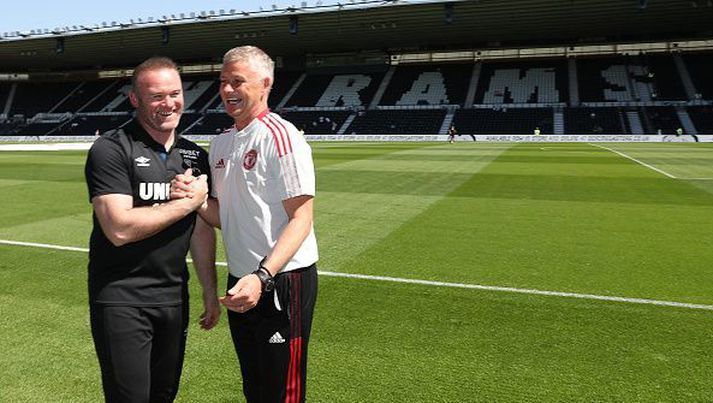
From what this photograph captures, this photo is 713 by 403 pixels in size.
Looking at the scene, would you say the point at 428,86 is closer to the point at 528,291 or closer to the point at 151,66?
the point at 528,291

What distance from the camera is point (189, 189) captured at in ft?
7.75

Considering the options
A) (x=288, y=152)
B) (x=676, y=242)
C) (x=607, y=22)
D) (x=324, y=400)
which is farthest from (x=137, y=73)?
(x=607, y=22)

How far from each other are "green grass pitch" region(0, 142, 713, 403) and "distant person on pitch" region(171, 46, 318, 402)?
1.14 m

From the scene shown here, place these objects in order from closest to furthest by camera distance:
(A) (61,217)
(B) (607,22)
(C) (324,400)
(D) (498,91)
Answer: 1. (C) (324,400)
2. (A) (61,217)
3. (B) (607,22)
4. (D) (498,91)

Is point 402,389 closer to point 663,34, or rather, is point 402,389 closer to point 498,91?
point 498,91

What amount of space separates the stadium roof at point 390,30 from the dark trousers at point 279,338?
40.5 metres

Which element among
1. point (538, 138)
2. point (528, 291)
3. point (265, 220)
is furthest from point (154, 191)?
point (538, 138)

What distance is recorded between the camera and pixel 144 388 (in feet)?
7.74

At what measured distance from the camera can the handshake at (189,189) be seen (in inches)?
92.4

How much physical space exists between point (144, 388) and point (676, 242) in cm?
801

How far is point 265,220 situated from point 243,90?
1.94ft

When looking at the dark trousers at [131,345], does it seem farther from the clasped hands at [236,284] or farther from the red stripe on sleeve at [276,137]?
the red stripe on sleeve at [276,137]

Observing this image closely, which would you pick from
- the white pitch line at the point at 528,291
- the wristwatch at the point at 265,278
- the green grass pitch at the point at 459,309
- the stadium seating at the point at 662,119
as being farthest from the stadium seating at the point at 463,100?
the wristwatch at the point at 265,278

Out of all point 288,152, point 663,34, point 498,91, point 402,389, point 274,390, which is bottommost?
point 402,389
